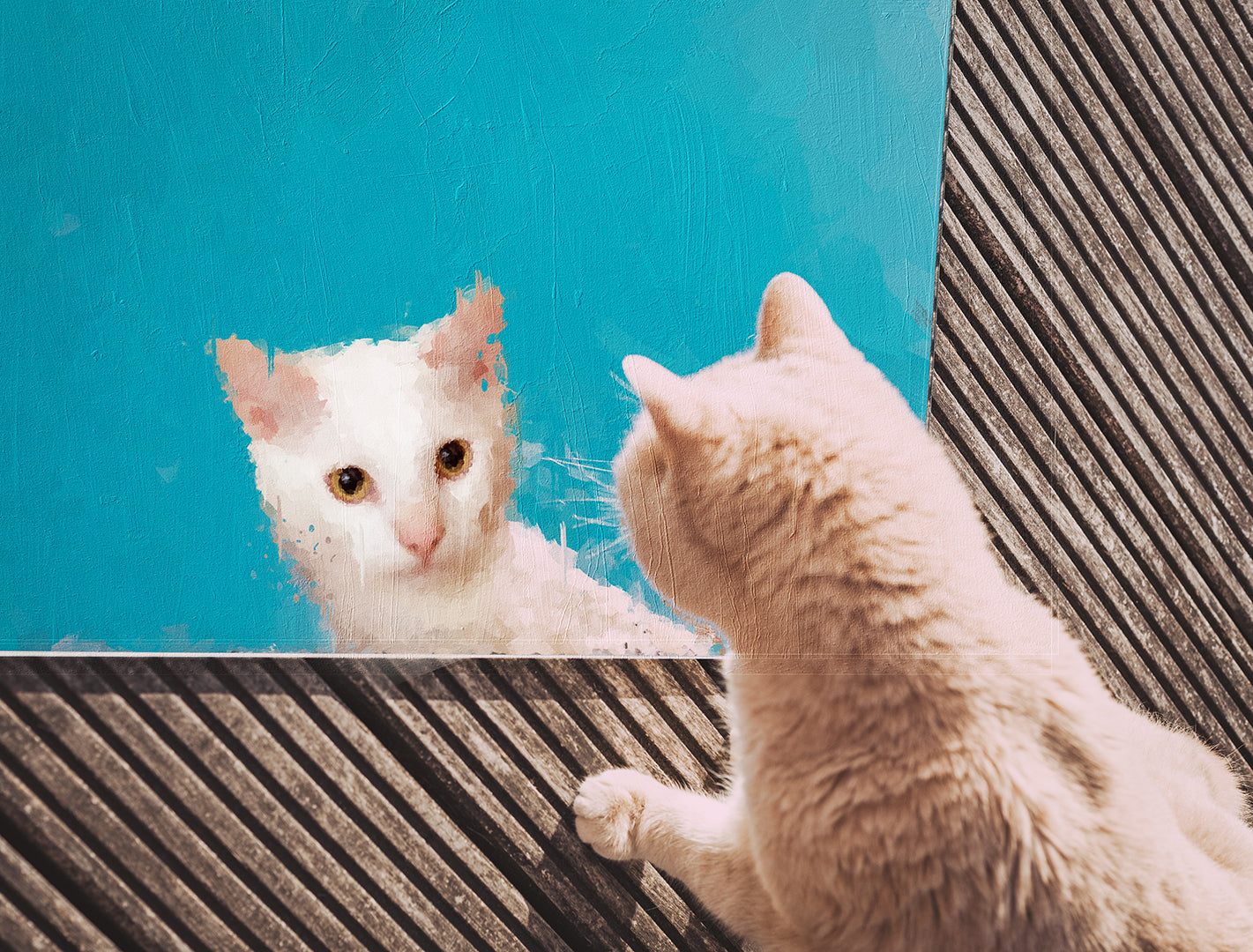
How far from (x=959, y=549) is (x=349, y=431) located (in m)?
0.77

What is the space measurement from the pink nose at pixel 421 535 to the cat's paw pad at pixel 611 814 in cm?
41

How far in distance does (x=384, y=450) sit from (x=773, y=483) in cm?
47

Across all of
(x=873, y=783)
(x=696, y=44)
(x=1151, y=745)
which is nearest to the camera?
(x=873, y=783)

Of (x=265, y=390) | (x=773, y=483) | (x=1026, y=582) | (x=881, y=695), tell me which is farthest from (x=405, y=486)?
(x=1026, y=582)

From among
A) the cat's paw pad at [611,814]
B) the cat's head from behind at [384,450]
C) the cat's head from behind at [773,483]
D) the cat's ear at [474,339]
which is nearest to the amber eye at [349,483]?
the cat's head from behind at [384,450]

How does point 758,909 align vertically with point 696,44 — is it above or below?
below

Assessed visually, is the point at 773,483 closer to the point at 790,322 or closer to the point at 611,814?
the point at 790,322

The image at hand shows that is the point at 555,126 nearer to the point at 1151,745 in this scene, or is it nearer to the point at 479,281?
the point at 479,281

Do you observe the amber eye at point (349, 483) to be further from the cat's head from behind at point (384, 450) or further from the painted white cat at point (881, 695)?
the painted white cat at point (881, 695)

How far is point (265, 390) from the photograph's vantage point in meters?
0.91

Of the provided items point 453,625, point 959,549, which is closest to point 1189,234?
point 959,549

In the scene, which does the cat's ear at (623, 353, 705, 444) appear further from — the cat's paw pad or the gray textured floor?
the cat's paw pad

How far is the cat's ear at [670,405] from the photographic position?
0.82 meters

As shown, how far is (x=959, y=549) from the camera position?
0.95 m
